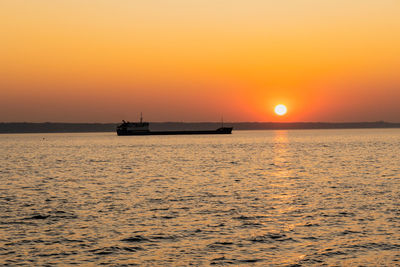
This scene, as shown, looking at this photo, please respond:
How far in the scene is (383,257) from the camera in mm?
22812

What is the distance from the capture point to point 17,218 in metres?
33.3

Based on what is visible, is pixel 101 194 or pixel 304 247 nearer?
pixel 304 247

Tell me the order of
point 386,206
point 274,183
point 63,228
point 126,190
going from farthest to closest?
point 274,183 → point 126,190 → point 386,206 → point 63,228

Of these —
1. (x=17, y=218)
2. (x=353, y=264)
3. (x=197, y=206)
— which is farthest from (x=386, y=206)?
(x=17, y=218)

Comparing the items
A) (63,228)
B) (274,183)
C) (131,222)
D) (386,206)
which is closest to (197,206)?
(131,222)

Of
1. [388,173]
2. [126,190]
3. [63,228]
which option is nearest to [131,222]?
[63,228]

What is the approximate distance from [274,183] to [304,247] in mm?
31543

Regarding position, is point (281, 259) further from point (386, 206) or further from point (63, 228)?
point (386, 206)

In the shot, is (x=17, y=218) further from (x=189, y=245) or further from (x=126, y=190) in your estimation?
(x=126, y=190)

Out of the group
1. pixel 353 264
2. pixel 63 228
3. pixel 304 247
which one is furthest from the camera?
pixel 63 228

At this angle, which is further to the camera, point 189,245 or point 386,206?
point 386,206

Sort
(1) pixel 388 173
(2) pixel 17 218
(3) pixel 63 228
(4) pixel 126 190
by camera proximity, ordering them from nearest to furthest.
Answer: (3) pixel 63 228, (2) pixel 17 218, (4) pixel 126 190, (1) pixel 388 173

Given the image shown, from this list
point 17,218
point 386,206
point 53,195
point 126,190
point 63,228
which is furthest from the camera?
point 126,190

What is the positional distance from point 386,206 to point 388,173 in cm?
3217
